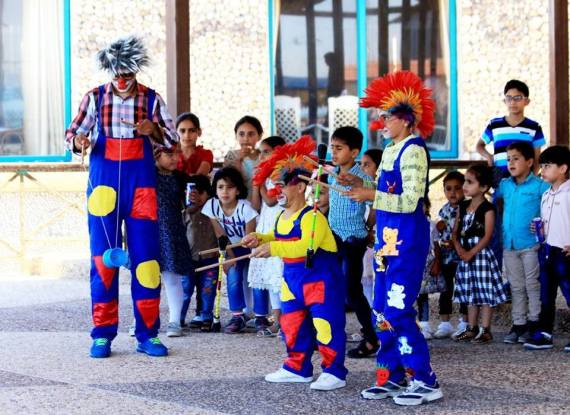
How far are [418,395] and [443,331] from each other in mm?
2173

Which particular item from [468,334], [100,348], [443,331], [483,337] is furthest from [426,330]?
[100,348]

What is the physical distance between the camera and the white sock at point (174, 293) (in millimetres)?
7289

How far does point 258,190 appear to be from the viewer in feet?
25.0

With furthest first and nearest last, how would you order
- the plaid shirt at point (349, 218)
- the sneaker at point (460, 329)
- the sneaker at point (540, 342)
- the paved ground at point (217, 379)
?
the sneaker at point (460, 329) → the sneaker at point (540, 342) → the plaid shirt at point (349, 218) → the paved ground at point (217, 379)

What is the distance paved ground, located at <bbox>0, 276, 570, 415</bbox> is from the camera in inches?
201

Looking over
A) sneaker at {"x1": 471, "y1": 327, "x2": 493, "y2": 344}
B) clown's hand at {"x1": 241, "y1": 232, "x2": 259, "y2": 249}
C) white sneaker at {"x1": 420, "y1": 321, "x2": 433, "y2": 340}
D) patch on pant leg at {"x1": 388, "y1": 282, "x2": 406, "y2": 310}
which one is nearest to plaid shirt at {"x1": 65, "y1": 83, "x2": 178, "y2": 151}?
clown's hand at {"x1": 241, "y1": 232, "x2": 259, "y2": 249}

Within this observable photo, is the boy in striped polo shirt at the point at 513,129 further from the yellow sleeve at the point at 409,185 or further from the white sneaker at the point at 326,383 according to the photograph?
the white sneaker at the point at 326,383

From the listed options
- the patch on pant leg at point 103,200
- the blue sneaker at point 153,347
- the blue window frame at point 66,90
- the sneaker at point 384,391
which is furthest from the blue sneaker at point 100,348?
the blue window frame at point 66,90

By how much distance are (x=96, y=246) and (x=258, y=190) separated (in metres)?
1.50

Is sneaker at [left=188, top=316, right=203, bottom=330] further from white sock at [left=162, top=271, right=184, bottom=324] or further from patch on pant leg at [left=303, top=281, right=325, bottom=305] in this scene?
patch on pant leg at [left=303, top=281, right=325, bottom=305]

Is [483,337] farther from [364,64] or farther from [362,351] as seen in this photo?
[364,64]

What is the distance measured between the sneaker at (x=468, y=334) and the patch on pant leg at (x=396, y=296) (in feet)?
6.64

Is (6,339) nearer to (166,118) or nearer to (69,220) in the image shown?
(166,118)

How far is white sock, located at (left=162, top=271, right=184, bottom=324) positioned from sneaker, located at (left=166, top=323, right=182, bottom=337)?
0.03 meters
